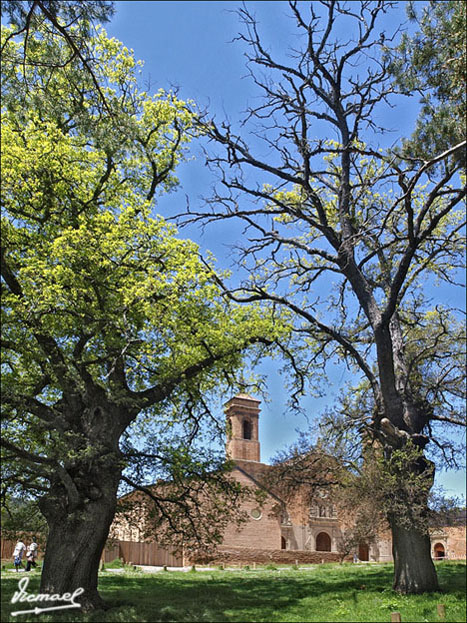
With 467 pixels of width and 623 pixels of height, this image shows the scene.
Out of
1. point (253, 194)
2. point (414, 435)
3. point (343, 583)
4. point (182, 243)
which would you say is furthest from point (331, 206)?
point (343, 583)

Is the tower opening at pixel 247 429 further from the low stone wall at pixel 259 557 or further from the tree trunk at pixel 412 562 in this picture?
the tree trunk at pixel 412 562

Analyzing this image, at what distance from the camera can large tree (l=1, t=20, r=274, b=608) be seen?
1143cm

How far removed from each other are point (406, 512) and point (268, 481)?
4.95m

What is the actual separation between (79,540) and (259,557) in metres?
31.8

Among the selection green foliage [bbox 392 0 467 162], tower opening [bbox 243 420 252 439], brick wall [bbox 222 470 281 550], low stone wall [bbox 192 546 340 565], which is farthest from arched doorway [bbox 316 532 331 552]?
green foliage [bbox 392 0 467 162]

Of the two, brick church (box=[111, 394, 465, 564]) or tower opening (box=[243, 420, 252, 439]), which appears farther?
tower opening (box=[243, 420, 252, 439])

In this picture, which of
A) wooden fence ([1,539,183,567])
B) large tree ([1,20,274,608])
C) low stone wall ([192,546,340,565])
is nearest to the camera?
large tree ([1,20,274,608])

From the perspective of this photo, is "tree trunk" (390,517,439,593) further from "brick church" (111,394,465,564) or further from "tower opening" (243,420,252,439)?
"tower opening" (243,420,252,439)

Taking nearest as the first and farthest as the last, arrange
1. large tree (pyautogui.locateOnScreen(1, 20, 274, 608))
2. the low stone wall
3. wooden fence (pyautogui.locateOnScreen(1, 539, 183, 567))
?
large tree (pyautogui.locateOnScreen(1, 20, 274, 608))
wooden fence (pyautogui.locateOnScreen(1, 539, 183, 567))
the low stone wall

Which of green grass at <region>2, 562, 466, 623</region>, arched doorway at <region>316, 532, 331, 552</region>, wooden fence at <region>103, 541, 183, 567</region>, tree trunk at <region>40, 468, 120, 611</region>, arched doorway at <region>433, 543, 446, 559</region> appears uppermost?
tree trunk at <region>40, 468, 120, 611</region>

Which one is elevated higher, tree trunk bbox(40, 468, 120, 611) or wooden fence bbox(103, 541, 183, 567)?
tree trunk bbox(40, 468, 120, 611)

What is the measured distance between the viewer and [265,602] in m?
12.9

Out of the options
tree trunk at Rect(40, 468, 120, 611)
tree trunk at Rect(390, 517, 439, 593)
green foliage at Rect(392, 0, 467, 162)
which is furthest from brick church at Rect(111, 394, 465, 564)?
green foliage at Rect(392, 0, 467, 162)

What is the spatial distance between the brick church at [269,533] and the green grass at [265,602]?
69.9 feet
